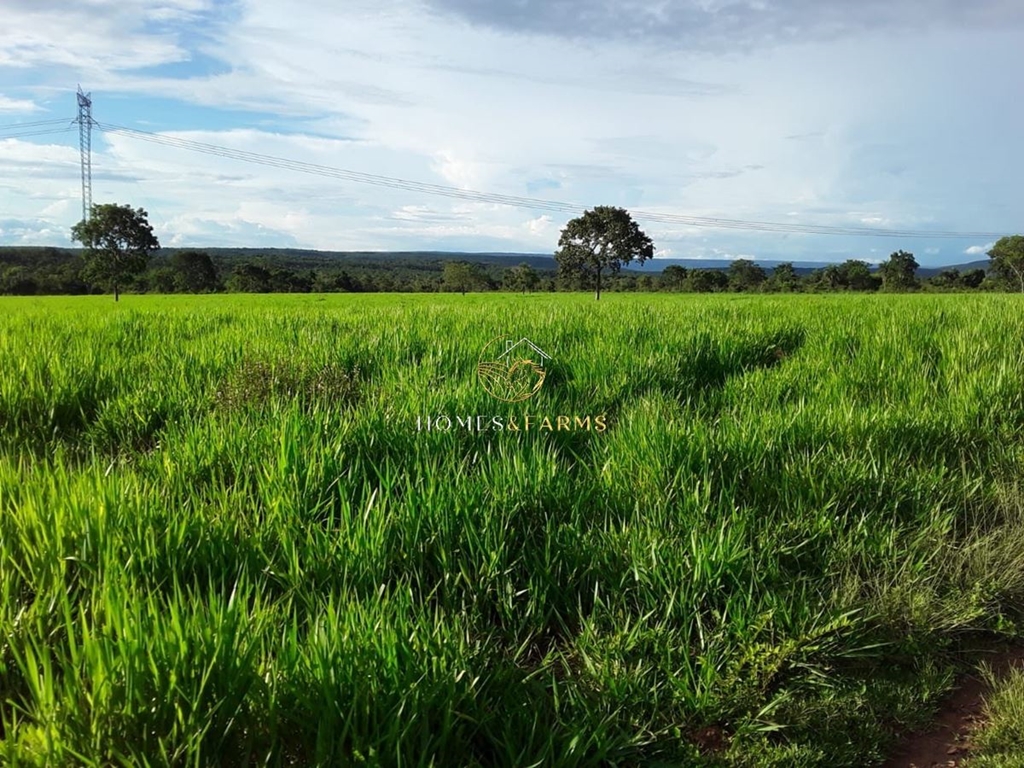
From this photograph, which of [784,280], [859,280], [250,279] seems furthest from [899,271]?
[250,279]

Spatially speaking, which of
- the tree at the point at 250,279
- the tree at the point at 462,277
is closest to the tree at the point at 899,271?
the tree at the point at 462,277

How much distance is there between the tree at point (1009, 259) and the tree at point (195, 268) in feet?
338

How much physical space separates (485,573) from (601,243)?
57.8m

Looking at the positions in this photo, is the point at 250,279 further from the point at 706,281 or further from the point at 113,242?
the point at 706,281

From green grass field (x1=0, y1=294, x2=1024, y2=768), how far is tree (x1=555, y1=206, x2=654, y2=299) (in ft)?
179

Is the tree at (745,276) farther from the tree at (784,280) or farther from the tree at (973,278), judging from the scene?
the tree at (973,278)

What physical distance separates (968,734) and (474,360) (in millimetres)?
3883

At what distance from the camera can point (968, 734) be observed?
1.92 m

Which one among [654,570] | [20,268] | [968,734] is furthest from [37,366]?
[20,268]

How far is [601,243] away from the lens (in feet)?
190

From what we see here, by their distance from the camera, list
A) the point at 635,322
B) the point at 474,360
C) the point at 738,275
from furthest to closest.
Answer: the point at 738,275
the point at 635,322
the point at 474,360

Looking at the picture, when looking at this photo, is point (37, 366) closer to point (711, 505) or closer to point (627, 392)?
point (627, 392)

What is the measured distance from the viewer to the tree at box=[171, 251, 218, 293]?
81000 mm

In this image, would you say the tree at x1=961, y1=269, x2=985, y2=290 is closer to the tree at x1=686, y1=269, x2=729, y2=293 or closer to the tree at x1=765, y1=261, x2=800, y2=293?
the tree at x1=765, y1=261, x2=800, y2=293
